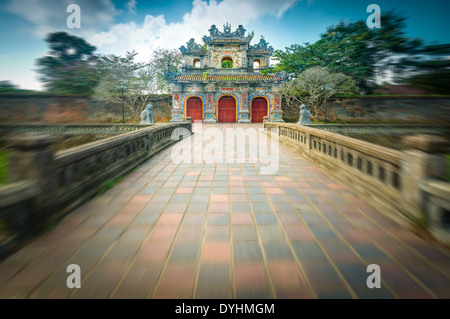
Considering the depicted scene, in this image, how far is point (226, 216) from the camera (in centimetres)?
299

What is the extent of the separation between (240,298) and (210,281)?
0.29 metres

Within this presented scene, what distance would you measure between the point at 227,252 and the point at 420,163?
2.40 meters

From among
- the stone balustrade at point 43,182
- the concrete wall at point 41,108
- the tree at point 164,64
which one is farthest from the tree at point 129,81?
the stone balustrade at point 43,182

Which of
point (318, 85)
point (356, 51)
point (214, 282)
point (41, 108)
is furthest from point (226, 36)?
point (214, 282)

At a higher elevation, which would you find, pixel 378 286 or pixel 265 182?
pixel 265 182

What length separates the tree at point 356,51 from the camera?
380 cm

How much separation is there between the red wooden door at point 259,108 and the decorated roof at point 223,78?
2.28 meters

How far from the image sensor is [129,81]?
2734 cm

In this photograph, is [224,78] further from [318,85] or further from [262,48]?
[318,85]

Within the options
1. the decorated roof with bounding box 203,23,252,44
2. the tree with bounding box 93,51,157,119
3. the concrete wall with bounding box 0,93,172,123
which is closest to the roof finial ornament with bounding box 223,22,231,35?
the decorated roof with bounding box 203,23,252,44
